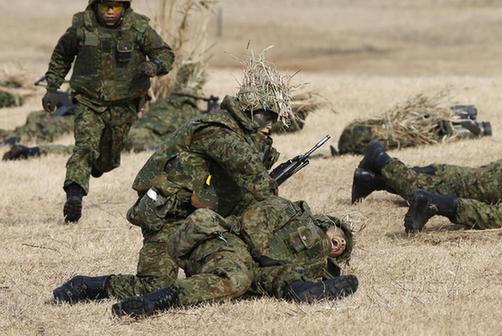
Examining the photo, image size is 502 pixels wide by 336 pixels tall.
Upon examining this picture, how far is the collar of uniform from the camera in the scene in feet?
23.1

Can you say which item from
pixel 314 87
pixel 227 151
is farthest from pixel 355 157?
pixel 227 151

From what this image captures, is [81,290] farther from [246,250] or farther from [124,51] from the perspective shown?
[124,51]

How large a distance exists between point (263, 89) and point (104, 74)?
337 cm

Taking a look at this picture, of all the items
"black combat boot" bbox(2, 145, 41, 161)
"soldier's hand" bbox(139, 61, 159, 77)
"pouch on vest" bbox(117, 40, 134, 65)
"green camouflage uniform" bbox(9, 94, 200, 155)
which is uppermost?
"pouch on vest" bbox(117, 40, 134, 65)

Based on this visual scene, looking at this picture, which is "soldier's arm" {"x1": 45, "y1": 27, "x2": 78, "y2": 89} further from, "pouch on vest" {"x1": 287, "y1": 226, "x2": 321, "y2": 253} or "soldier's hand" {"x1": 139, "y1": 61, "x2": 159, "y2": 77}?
"pouch on vest" {"x1": 287, "y1": 226, "x2": 321, "y2": 253}

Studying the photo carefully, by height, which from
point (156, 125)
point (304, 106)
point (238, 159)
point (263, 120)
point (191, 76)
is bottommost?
point (156, 125)

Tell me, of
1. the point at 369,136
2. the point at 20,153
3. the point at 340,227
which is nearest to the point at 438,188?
the point at 340,227

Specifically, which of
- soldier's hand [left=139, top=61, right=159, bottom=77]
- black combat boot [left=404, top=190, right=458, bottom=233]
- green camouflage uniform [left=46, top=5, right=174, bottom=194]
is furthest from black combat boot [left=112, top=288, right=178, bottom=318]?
soldier's hand [left=139, top=61, right=159, bottom=77]

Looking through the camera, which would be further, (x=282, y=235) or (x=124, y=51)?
(x=124, y=51)

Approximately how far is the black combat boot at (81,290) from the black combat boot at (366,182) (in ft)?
10.7

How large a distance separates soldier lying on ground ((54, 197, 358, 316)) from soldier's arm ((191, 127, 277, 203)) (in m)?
0.10

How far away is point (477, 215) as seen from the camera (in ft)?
28.1

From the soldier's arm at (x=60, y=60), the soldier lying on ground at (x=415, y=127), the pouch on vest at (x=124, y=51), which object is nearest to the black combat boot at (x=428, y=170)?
the pouch on vest at (x=124, y=51)

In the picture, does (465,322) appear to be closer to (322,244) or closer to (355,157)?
(322,244)
